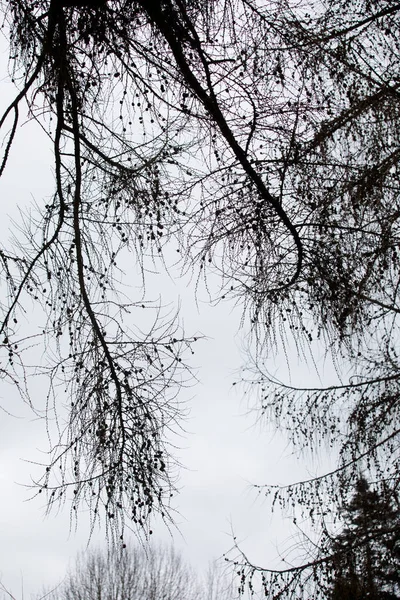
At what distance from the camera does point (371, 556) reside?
3.04 m

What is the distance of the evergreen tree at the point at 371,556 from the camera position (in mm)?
2965

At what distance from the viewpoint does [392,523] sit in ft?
10.1

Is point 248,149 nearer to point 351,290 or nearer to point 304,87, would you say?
point 304,87

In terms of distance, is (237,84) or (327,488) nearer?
(237,84)

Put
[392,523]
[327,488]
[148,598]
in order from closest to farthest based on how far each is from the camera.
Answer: [392,523] < [327,488] < [148,598]

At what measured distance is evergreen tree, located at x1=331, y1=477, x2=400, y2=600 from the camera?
9.73ft

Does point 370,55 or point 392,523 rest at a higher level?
point 370,55

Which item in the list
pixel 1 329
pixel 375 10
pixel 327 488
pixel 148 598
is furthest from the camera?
pixel 148 598

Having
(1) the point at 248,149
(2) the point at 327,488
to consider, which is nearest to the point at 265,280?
(1) the point at 248,149

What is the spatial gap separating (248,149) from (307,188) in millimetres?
316

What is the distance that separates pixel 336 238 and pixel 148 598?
13405mm

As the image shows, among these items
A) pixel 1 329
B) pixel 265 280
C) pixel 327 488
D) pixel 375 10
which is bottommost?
pixel 327 488

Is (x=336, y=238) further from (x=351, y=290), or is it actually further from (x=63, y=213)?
(x=63, y=213)

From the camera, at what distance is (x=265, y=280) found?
118 inches
